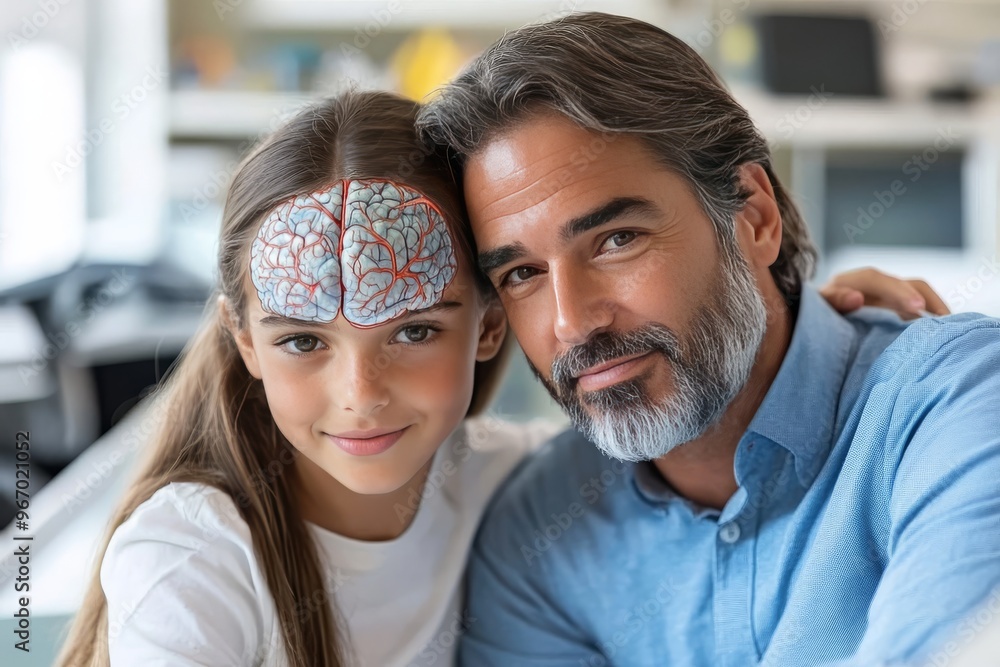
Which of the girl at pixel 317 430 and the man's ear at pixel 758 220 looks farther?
the man's ear at pixel 758 220

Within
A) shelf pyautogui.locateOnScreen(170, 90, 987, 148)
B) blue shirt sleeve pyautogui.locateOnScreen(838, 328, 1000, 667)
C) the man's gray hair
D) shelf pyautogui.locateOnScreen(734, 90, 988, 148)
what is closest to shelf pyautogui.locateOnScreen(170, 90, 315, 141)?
shelf pyautogui.locateOnScreen(170, 90, 987, 148)

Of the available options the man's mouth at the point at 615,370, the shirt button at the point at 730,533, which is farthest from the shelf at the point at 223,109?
the shirt button at the point at 730,533

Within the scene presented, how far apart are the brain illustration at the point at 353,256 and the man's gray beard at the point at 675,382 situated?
0.70 ft

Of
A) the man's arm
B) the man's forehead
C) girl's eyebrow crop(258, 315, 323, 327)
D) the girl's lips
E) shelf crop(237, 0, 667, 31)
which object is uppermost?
shelf crop(237, 0, 667, 31)

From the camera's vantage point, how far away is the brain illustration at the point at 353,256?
3.83 feet

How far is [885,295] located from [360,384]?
795mm

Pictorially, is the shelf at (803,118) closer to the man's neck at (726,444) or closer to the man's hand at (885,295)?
the man's hand at (885,295)

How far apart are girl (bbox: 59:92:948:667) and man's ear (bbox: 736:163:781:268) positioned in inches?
7.2

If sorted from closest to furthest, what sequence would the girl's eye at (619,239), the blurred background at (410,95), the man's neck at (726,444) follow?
the girl's eye at (619,239), the man's neck at (726,444), the blurred background at (410,95)

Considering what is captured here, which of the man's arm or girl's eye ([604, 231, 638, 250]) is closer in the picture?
girl's eye ([604, 231, 638, 250])

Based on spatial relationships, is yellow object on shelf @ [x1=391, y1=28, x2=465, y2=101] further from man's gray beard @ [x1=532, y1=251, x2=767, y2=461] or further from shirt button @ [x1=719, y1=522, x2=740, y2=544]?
shirt button @ [x1=719, y1=522, x2=740, y2=544]

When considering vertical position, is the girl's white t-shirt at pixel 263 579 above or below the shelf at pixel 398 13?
below

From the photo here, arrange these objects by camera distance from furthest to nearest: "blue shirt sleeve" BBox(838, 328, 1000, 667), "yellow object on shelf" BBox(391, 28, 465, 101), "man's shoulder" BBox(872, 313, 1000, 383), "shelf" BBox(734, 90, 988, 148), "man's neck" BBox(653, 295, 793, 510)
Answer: "shelf" BBox(734, 90, 988, 148), "yellow object on shelf" BBox(391, 28, 465, 101), "man's neck" BBox(653, 295, 793, 510), "man's shoulder" BBox(872, 313, 1000, 383), "blue shirt sleeve" BBox(838, 328, 1000, 667)

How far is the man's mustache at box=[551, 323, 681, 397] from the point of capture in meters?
1.17
